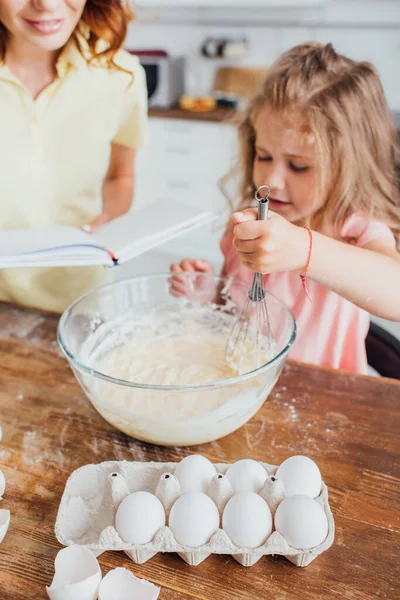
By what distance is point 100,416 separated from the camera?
3.07ft

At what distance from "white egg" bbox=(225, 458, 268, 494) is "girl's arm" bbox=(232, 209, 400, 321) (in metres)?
0.28

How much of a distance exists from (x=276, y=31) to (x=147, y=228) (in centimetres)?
274

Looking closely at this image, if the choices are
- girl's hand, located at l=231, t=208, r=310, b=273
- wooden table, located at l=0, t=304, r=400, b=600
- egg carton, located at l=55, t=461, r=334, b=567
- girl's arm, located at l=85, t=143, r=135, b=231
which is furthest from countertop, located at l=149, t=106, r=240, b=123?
egg carton, located at l=55, t=461, r=334, b=567

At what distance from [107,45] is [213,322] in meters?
0.71

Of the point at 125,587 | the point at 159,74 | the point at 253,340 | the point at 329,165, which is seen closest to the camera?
the point at 125,587

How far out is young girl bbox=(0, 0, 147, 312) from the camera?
124 centimetres

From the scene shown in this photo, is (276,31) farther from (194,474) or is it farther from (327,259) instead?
(194,474)

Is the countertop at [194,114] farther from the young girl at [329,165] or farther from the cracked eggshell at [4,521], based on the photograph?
the cracked eggshell at [4,521]

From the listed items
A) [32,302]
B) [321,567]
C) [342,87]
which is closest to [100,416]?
[321,567]

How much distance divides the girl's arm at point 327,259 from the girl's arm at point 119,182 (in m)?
0.73

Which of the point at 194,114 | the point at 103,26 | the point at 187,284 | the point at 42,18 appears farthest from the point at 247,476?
the point at 194,114

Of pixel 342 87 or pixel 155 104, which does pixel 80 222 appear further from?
pixel 155 104

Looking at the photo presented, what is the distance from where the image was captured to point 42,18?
1070 mm

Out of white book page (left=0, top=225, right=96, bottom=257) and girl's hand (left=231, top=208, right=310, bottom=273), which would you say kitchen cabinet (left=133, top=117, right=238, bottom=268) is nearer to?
white book page (left=0, top=225, right=96, bottom=257)
